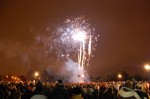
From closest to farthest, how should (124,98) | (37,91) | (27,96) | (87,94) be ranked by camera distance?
(124,98) → (37,91) → (27,96) → (87,94)

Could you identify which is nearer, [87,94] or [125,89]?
[125,89]

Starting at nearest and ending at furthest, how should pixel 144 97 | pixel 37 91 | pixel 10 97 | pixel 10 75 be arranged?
pixel 37 91, pixel 144 97, pixel 10 97, pixel 10 75

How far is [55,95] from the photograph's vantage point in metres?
12.3

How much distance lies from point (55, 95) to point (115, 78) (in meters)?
130

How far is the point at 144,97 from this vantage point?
13352 millimetres

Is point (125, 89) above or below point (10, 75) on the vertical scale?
below

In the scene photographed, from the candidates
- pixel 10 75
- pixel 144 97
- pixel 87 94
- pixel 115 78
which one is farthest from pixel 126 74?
pixel 144 97

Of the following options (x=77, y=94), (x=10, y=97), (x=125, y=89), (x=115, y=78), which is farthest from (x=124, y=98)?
(x=115, y=78)

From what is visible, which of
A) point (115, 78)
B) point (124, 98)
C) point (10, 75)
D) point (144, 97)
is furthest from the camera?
point (10, 75)

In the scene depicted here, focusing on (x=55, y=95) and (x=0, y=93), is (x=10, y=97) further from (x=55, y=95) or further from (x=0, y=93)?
(x=55, y=95)

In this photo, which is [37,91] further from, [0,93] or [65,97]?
[0,93]

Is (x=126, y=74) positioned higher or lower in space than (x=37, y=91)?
higher

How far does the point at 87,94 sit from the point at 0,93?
6.15m

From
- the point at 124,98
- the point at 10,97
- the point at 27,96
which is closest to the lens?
the point at 124,98
